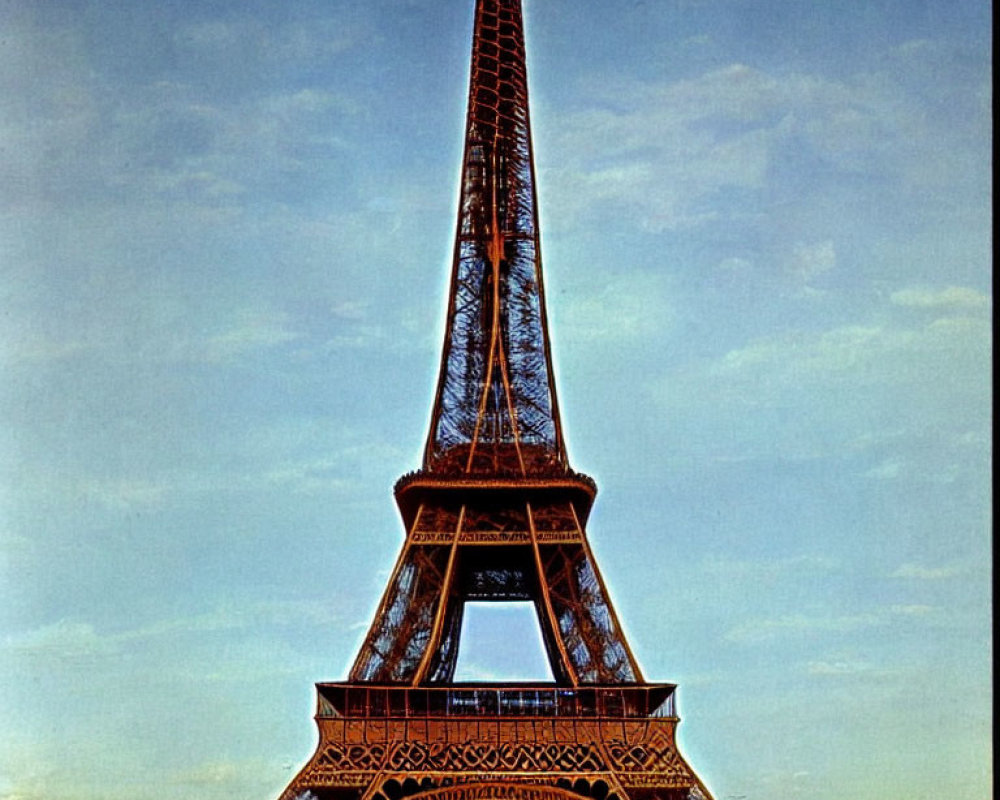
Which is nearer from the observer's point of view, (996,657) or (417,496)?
(996,657)

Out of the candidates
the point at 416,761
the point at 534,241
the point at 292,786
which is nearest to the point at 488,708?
the point at 416,761

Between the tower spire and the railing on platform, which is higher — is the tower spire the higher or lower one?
the higher one

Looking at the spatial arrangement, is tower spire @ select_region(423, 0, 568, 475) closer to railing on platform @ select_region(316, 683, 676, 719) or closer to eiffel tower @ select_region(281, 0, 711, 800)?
eiffel tower @ select_region(281, 0, 711, 800)

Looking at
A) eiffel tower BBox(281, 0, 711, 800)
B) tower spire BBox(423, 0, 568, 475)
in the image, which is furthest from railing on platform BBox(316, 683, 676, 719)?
tower spire BBox(423, 0, 568, 475)

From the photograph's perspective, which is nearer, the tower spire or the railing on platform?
the railing on platform

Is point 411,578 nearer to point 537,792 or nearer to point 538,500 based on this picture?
point 538,500
